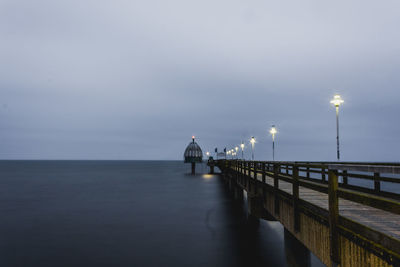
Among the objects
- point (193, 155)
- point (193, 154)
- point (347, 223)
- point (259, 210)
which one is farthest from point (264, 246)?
point (193, 154)

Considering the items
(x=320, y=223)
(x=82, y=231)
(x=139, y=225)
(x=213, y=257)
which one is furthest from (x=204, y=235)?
(x=320, y=223)

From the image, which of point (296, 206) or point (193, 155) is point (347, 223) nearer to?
point (296, 206)

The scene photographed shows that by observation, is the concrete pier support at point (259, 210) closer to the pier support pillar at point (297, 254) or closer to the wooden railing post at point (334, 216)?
the pier support pillar at point (297, 254)

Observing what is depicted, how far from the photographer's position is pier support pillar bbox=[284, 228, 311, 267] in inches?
376

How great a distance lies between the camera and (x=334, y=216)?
5.29 metres

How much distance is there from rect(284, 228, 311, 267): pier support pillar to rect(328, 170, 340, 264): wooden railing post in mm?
4672

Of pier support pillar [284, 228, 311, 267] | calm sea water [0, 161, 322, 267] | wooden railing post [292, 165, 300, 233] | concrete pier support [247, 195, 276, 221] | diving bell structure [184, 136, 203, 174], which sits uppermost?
diving bell structure [184, 136, 203, 174]

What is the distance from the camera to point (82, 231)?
21.2m

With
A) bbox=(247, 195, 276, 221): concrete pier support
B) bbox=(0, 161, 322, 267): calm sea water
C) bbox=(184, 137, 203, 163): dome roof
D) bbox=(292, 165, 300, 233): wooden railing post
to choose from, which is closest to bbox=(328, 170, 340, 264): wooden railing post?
bbox=(292, 165, 300, 233): wooden railing post

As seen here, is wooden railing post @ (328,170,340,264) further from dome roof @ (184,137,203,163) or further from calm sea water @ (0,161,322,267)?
dome roof @ (184,137,203,163)

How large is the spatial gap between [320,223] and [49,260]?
597 inches

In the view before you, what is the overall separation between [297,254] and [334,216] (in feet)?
17.1

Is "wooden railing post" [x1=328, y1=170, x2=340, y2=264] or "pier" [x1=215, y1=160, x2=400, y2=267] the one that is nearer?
"pier" [x1=215, y1=160, x2=400, y2=267]

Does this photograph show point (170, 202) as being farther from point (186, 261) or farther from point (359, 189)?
point (359, 189)
